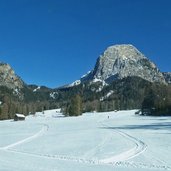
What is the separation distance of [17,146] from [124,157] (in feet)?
30.2

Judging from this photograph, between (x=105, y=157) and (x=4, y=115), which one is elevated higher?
(x=4, y=115)

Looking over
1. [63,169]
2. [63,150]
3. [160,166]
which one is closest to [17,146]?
[63,150]

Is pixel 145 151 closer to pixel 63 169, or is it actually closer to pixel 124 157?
pixel 124 157

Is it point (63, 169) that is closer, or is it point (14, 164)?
point (63, 169)

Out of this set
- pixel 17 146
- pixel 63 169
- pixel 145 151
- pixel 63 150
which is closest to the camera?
pixel 63 169

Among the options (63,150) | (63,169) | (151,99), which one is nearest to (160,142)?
(63,150)

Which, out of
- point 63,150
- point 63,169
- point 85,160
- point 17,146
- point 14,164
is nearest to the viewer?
point 63,169

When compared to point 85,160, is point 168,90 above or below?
above

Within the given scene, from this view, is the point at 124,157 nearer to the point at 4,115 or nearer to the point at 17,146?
the point at 17,146

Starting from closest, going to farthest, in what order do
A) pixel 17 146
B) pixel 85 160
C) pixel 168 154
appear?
pixel 85 160
pixel 168 154
pixel 17 146

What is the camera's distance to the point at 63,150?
24469 millimetres

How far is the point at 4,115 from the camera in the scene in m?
137

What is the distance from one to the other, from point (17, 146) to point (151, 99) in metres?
110

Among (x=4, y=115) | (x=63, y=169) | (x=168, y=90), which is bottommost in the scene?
(x=63, y=169)
